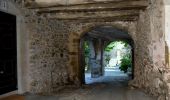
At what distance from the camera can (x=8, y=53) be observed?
681cm

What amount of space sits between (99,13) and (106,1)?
1896 mm

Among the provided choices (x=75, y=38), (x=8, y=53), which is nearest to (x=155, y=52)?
(x=8, y=53)

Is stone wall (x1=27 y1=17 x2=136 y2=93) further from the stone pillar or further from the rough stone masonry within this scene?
the stone pillar

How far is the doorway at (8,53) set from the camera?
654cm

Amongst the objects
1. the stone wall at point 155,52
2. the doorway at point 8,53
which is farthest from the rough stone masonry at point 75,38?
the doorway at point 8,53

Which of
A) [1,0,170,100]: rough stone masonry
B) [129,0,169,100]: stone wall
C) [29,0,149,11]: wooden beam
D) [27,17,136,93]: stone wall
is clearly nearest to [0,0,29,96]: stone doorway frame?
[1,0,170,100]: rough stone masonry

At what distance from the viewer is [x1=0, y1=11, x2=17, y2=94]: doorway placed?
654cm

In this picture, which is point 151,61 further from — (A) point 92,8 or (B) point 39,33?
(B) point 39,33

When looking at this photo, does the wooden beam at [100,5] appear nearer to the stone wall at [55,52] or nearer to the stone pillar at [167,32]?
the stone wall at [55,52]

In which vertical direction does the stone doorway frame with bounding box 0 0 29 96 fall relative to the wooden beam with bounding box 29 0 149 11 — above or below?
below

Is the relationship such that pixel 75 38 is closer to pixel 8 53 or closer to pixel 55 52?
pixel 55 52

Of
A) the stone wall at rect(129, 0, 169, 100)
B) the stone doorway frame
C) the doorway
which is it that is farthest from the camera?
the stone doorway frame

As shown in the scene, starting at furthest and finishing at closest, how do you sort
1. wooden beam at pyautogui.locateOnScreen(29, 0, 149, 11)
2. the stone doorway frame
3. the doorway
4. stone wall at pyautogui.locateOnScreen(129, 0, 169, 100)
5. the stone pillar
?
the stone doorway frame → wooden beam at pyautogui.locateOnScreen(29, 0, 149, 11) → the doorway → stone wall at pyautogui.locateOnScreen(129, 0, 169, 100) → the stone pillar

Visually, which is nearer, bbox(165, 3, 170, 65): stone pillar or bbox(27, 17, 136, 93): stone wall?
bbox(165, 3, 170, 65): stone pillar
